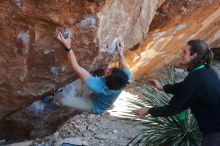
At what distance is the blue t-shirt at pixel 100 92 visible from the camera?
4.89 meters

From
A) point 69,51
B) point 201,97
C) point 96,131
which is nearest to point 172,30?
point 96,131

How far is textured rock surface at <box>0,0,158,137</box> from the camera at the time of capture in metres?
4.87

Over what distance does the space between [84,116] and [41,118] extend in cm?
170

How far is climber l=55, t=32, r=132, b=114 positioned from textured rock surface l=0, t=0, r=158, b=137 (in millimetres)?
212

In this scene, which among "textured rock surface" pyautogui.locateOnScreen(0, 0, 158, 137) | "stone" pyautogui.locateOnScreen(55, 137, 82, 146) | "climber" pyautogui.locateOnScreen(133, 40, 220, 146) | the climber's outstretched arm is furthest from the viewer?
"stone" pyautogui.locateOnScreen(55, 137, 82, 146)

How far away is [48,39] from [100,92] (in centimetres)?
82

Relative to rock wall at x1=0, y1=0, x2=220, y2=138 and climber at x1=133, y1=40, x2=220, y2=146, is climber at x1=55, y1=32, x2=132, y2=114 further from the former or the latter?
Result: climber at x1=133, y1=40, x2=220, y2=146

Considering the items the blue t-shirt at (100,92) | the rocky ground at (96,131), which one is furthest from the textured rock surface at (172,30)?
the blue t-shirt at (100,92)

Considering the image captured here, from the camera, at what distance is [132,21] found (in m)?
5.74

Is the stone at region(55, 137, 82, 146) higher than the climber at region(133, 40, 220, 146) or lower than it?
higher

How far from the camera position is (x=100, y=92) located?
494cm

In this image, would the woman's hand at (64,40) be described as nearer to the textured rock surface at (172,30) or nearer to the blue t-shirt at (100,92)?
the blue t-shirt at (100,92)

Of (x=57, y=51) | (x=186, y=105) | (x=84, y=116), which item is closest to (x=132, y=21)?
(x=57, y=51)

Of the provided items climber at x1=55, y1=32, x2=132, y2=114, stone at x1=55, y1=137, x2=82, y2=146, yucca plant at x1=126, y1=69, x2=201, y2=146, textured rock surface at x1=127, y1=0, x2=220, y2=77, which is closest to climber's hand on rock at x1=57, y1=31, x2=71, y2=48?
climber at x1=55, y1=32, x2=132, y2=114
